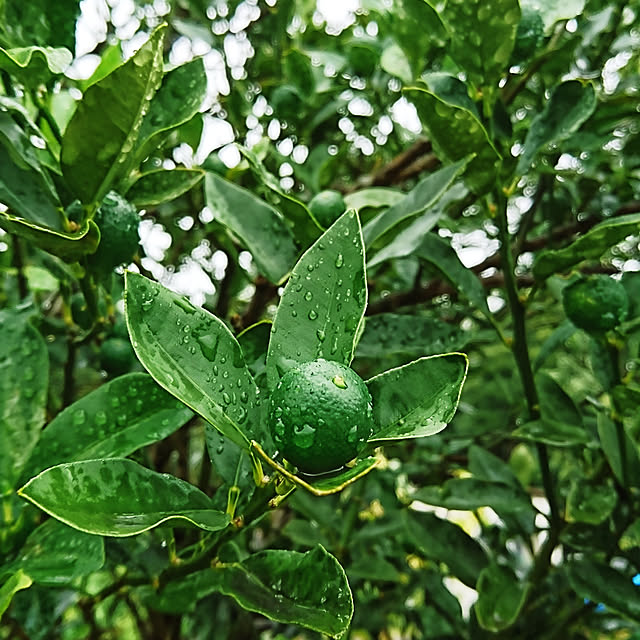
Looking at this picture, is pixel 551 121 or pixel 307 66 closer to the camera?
pixel 551 121

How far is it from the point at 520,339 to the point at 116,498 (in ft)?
1.35

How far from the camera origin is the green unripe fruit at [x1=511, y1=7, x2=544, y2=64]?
609 mm

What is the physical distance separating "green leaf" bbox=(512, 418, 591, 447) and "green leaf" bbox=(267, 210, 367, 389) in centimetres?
31

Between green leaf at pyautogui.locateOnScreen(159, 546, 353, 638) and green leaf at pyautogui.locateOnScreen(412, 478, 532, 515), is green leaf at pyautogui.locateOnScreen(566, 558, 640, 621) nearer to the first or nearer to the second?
green leaf at pyautogui.locateOnScreen(412, 478, 532, 515)

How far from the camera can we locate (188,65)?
59cm

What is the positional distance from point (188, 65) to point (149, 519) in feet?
1.25

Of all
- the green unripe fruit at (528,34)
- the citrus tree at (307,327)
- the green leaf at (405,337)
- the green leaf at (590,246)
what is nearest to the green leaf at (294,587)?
the citrus tree at (307,327)

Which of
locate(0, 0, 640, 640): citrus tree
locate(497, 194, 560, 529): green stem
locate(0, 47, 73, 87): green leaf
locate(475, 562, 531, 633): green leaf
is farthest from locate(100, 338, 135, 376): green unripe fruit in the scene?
locate(475, 562, 531, 633): green leaf

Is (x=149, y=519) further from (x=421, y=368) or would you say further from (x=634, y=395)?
→ (x=634, y=395)

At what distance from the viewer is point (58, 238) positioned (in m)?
0.46

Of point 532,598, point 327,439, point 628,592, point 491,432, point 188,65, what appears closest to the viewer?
point 327,439

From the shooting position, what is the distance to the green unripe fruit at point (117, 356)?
2.02ft

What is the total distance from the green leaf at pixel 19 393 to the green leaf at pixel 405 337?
0.91 feet

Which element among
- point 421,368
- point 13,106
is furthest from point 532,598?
point 13,106
